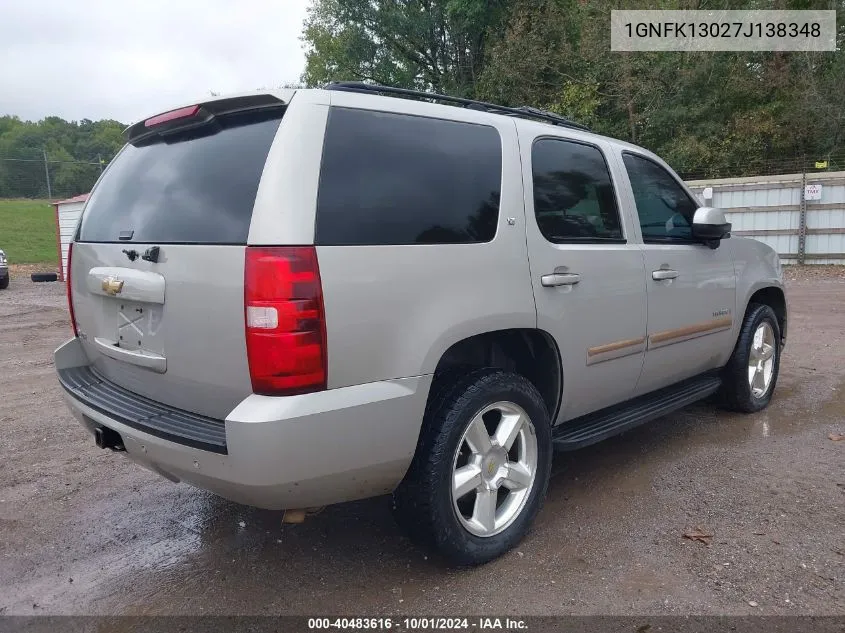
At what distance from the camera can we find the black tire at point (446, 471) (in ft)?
8.44

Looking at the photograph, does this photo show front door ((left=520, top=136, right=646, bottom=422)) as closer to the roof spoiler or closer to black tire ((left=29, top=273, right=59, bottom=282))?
the roof spoiler

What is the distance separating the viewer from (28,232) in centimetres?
3403

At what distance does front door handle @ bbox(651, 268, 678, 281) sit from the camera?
3.65m

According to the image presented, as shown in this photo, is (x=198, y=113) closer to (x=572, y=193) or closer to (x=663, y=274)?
(x=572, y=193)

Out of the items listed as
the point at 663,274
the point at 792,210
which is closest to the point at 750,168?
the point at 792,210

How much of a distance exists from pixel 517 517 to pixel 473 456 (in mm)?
388

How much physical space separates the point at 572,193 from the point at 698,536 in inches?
67.9

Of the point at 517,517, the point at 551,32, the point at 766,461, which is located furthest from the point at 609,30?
the point at 517,517

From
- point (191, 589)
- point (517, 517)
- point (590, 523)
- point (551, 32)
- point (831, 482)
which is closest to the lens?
point (191, 589)

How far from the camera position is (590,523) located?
321 centimetres

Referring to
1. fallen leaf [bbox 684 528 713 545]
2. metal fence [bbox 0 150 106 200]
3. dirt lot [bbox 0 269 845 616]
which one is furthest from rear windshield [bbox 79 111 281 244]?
metal fence [bbox 0 150 106 200]

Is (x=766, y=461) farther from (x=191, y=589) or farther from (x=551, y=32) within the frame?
(x=551, y=32)

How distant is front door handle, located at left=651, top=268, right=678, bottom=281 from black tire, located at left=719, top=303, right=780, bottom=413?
3.78 ft

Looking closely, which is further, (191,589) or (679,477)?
(679,477)
